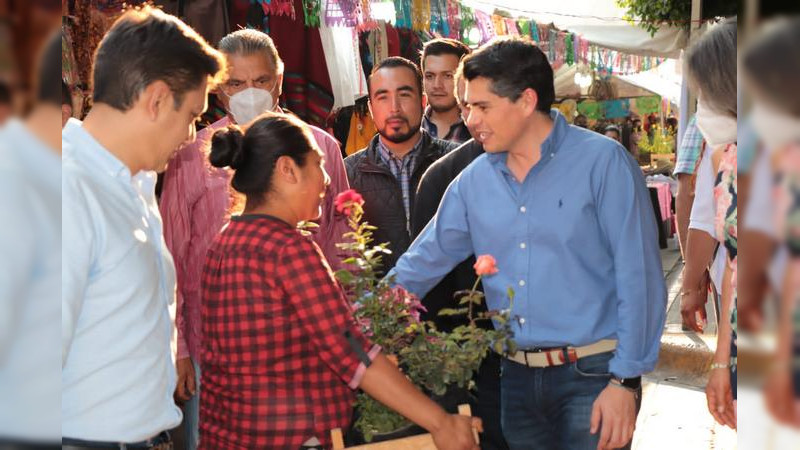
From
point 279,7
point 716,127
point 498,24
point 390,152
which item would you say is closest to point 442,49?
point 390,152

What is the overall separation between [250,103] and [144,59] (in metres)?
1.99

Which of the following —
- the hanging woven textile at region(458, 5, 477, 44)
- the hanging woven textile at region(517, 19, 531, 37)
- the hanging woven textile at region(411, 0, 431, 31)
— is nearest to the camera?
the hanging woven textile at region(411, 0, 431, 31)

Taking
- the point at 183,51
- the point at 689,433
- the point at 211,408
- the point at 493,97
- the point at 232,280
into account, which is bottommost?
the point at 689,433

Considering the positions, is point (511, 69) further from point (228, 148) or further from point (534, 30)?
point (534, 30)

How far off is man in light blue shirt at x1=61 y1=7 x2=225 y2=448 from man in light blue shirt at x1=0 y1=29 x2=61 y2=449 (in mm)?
827

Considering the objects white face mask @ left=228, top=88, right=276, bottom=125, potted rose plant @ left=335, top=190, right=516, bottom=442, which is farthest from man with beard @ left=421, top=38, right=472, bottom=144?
potted rose plant @ left=335, top=190, right=516, bottom=442

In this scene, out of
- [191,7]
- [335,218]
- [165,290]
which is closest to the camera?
[165,290]

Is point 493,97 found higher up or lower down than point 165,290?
higher up

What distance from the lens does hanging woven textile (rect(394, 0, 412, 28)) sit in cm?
665

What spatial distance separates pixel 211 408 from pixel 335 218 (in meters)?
1.48

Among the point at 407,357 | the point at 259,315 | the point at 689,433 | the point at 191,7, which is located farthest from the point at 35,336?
the point at 689,433

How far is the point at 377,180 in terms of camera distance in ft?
14.1

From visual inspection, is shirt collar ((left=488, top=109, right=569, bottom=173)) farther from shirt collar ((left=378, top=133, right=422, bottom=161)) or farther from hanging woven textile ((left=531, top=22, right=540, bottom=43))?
hanging woven textile ((left=531, top=22, right=540, bottom=43))

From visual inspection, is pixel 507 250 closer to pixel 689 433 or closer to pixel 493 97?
pixel 493 97
